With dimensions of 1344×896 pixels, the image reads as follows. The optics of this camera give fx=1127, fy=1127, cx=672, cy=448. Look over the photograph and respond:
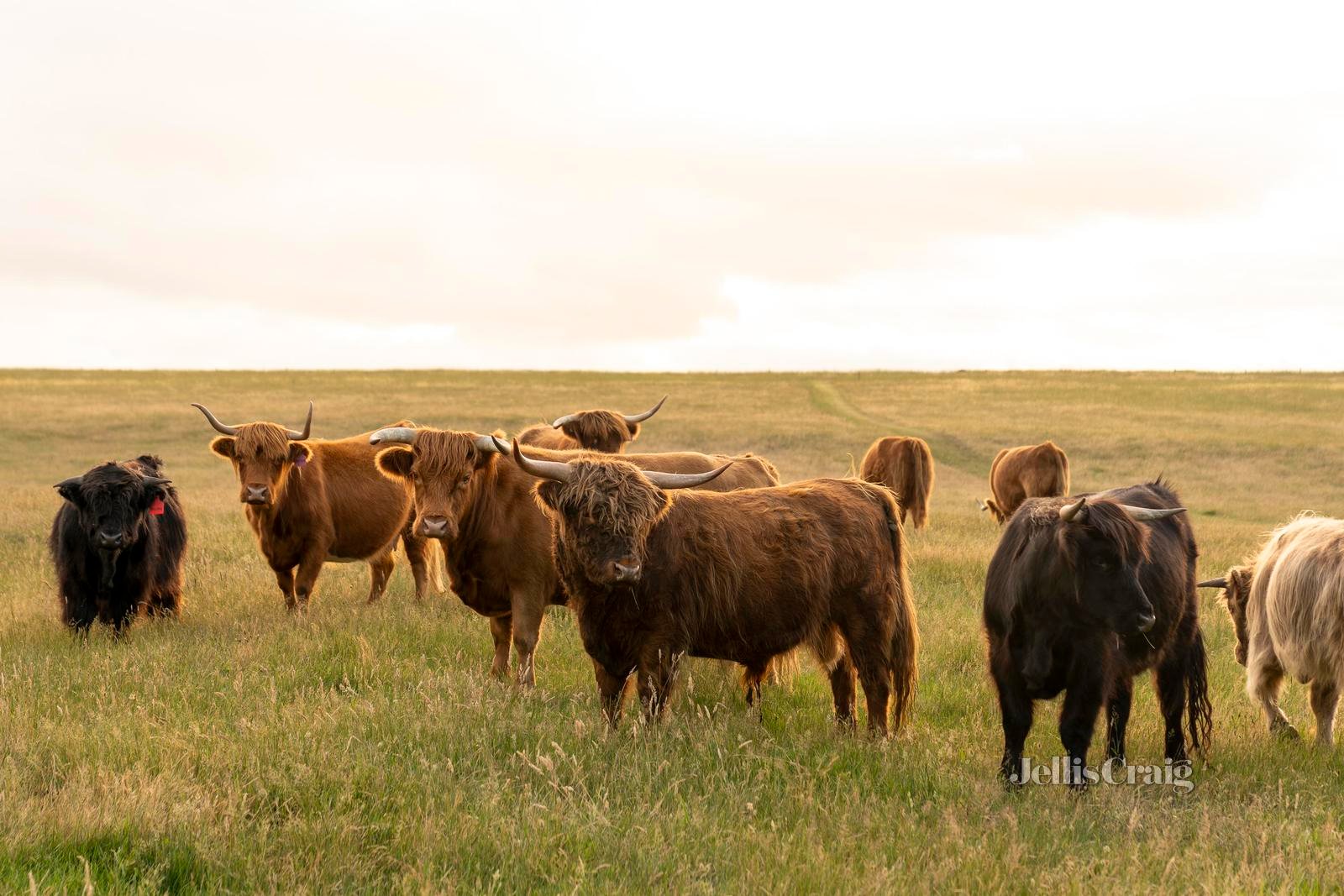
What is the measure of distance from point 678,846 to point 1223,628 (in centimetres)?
774

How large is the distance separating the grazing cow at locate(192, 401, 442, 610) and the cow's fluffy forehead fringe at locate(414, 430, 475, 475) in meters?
2.45

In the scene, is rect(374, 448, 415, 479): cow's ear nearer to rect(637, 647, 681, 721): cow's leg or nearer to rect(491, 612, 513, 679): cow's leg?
rect(491, 612, 513, 679): cow's leg

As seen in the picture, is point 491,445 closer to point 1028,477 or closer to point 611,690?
point 611,690

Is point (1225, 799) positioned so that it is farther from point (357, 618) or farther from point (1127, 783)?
point (357, 618)

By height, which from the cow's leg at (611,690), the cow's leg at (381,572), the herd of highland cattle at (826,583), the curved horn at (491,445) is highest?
the curved horn at (491,445)

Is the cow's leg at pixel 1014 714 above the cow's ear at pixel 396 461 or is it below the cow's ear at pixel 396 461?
below

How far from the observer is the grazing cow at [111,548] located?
8898mm

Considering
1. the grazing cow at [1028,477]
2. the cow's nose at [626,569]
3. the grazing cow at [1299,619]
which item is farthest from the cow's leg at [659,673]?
the grazing cow at [1028,477]

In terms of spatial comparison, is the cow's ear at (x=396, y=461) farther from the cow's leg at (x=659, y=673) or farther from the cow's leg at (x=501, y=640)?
the cow's leg at (x=659, y=673)

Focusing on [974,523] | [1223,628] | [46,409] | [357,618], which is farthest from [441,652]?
[46,409]

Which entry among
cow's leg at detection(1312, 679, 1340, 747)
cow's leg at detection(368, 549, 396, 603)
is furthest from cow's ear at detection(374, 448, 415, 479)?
cow's leg at detection(1312, 679, 1340, 747)

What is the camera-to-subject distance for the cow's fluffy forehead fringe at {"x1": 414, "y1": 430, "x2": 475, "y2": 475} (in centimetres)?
746

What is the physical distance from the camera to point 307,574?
10211 mm

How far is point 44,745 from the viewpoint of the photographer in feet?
17.7
